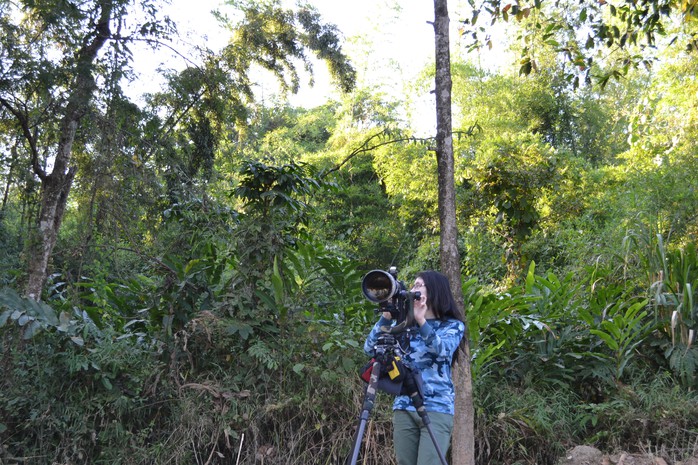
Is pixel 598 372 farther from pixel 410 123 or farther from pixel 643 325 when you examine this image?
pixel 410 123

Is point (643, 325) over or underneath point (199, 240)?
underneath

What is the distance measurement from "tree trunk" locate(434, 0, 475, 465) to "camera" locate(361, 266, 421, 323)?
1318 mm

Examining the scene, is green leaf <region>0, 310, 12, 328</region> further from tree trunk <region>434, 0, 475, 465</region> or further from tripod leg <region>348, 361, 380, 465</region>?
tree trunk <region>434, 0, 475, 465</region>

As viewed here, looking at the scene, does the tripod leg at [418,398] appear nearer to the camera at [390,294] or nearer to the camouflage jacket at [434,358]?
the camouflage jacket at [434,358]

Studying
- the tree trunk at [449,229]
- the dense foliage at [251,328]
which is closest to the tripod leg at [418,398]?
the tree trunk at [449,229]

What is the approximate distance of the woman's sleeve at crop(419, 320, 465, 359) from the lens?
10.2ft

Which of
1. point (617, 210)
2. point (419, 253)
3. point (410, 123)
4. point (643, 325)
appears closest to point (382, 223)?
point (410, 123)

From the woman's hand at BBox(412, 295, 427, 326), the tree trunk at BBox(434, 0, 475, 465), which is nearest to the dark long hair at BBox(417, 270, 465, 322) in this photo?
the woman's hand at BBox(412, 295, 427, 326)

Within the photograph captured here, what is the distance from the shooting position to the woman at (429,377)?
3.11 meters

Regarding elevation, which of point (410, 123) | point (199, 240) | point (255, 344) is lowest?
point (255, 344)

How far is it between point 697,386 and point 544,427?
153cm

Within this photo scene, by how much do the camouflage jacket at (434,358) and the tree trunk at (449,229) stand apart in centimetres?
107

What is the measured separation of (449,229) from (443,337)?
1.49 m

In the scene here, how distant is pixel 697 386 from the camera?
5.29m
